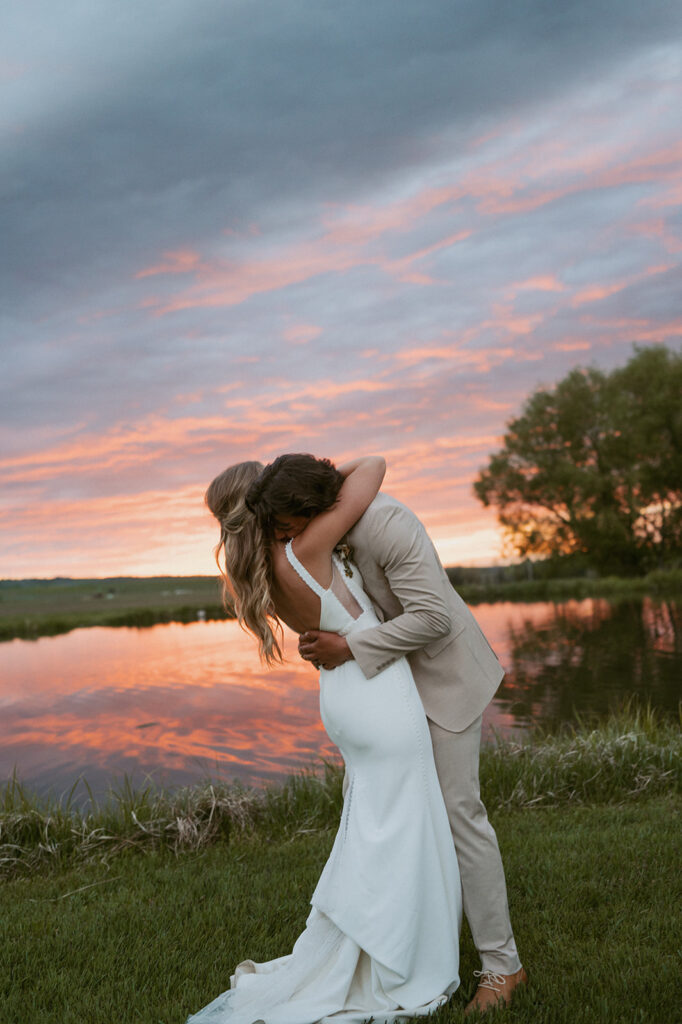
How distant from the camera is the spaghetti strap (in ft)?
10.0

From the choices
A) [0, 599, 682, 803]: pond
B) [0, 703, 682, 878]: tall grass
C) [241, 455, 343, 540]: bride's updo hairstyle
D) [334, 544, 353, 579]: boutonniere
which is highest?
[241, 455, 343, 540]: bride's updo hairstyle

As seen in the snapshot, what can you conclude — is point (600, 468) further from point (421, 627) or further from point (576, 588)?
point (421, 627)

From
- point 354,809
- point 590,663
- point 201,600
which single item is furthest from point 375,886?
point 201,600

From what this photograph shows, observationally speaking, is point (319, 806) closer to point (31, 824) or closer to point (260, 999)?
point (31, 824)

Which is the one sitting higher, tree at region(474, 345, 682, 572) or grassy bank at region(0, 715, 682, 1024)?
tree at region(474, 345, 682, 572)

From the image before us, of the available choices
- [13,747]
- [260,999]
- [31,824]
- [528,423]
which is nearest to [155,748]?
[13,747]

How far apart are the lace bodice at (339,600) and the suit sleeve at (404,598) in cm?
9

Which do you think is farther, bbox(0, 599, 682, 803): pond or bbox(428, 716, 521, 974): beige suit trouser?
bbox(0, 599, 682, 803): pond

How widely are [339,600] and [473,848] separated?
1.10m

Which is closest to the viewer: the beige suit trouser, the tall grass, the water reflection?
the beige suit trouser

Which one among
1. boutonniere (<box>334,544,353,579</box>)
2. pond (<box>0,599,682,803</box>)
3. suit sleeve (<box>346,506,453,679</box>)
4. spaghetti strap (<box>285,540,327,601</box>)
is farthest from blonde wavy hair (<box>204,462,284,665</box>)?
pond (<box>0,599,682,803</box>)

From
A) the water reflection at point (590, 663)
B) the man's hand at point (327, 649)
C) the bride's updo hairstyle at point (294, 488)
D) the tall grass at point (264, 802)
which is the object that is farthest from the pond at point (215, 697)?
the bride's updo hairstyle at point (294, 488)

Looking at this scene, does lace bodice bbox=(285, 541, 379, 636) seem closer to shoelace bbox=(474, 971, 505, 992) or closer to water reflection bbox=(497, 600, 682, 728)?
shoelace bbox=(474, 971, 505, 992)

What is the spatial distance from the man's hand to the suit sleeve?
48 mm
